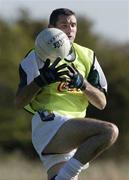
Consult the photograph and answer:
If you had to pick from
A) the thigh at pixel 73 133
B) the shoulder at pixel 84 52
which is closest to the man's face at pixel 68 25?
the shoulder at pixel 84 52

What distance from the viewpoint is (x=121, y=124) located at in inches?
1531

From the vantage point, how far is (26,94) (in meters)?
9.62

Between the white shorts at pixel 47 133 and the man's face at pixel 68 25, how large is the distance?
820 millimetres

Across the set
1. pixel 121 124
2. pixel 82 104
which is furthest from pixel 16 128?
pixel 82 104

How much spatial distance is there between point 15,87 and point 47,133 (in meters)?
28.2

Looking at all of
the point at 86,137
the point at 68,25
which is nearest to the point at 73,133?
the point at 86,137

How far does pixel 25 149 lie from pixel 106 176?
16059 millimetres

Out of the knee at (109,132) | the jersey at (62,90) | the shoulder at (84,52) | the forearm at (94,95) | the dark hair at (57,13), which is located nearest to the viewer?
the knee at (109,132)

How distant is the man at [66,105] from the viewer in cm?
936

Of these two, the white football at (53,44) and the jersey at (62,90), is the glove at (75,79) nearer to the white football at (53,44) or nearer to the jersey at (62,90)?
the white football at (53,44)

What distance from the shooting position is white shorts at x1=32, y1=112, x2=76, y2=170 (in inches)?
383

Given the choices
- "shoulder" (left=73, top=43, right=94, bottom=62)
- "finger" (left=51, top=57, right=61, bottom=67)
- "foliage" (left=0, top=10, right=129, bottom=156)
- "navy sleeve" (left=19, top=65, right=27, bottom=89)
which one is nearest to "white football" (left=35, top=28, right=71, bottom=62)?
"finger" (left=51, top=57, right=61, bottom=67)

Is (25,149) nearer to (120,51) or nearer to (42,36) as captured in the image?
(120,51)

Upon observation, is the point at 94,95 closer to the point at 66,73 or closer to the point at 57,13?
the point at 66,73
